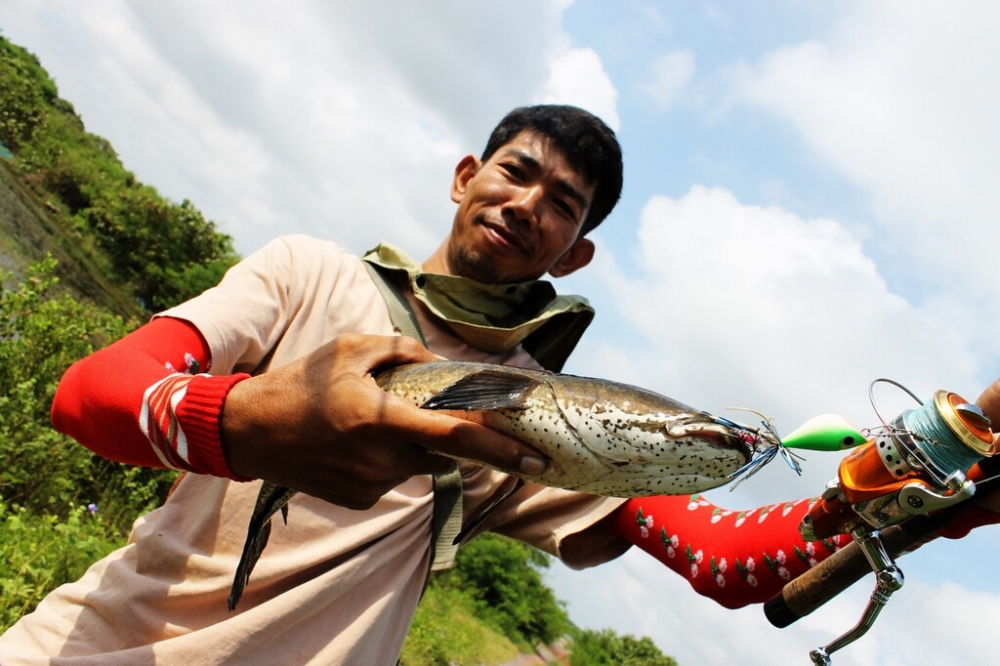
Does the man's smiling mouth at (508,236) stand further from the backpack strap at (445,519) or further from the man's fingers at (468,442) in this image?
the man's fingers at (468,442)

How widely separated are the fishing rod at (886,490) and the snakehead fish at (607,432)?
0.27m

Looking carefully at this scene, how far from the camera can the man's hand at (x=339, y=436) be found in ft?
5.20

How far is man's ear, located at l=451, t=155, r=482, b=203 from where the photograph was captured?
11.5 feet

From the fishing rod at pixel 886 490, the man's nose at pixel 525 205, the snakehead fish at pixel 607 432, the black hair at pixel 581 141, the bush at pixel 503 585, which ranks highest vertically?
the black hair at pixel 581 141

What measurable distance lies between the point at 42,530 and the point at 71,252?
12766mm

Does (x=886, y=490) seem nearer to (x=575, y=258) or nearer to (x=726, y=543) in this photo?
(x=726, y=543)

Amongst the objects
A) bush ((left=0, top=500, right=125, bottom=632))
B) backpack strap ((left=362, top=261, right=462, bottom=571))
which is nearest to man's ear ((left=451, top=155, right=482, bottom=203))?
backpack strap ((left=362, top=261, right=462, bottom=571))

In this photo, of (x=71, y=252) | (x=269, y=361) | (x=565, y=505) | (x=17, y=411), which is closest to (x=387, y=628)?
(x=565, y=505)

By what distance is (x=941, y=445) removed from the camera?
1.64 meters

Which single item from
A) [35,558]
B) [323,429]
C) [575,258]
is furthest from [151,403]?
[35,558]

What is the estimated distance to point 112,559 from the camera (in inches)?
90.5

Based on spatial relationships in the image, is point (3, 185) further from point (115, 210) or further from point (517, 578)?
point (517, 578)

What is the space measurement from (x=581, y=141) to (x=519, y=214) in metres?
0.58

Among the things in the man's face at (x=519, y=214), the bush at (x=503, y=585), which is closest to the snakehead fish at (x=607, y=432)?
the man's face at (x=519, y=214)
